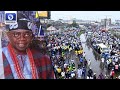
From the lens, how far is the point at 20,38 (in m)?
8.91

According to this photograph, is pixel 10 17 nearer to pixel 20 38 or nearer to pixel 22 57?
pixel 20 38

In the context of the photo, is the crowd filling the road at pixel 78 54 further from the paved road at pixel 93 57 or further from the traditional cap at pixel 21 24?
the traditional cap at pixel 21 24

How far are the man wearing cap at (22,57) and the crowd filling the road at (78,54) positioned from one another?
0.64 feet

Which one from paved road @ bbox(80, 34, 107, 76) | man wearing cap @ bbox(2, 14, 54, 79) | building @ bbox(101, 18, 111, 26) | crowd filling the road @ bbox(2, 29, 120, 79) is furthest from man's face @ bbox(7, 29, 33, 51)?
building @ bbox(101, 18, 111, 26)

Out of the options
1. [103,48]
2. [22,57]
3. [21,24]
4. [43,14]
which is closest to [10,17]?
[21,24]

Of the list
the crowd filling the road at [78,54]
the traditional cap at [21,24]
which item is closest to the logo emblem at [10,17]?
the traditional cap at [21,24]

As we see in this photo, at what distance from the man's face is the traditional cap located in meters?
0.08

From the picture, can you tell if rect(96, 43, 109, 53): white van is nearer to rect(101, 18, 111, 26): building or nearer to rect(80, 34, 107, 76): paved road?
rect(80, 34, 107, 76): paved road

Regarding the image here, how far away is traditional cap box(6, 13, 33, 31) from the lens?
344 inches

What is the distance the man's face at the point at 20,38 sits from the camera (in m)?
8.84
